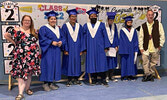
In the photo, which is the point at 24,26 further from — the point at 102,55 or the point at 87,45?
the point at 102,55

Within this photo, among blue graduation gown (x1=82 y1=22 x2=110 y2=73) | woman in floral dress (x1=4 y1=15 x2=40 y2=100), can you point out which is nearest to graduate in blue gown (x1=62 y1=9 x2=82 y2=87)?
blue graduation gown (x1=82 y1=22 x2=110 y2=73)

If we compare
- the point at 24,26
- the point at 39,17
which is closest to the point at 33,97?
the point at 24,26

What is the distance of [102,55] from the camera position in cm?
366

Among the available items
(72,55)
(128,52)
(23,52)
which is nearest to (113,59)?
(128,52)

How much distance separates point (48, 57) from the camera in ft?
10.9

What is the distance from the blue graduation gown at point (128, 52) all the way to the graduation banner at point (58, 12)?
42 centimetres

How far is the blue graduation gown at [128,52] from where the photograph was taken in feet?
12.8

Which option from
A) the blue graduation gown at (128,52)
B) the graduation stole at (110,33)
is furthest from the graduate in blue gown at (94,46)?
the blue graduation gown at (128,52)

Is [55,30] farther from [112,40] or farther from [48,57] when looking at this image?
[112,40]

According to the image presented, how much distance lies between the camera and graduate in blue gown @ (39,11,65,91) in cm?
329

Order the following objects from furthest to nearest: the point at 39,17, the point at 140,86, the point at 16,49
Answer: the point at 39,17 < the point at 140,86 < the point at 16,49

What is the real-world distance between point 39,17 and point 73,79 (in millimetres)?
1438

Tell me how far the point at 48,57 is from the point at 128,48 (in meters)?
1.67

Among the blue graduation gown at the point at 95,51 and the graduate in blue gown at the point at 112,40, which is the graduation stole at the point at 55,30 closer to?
the blue graduation gown at the point at 95,51
